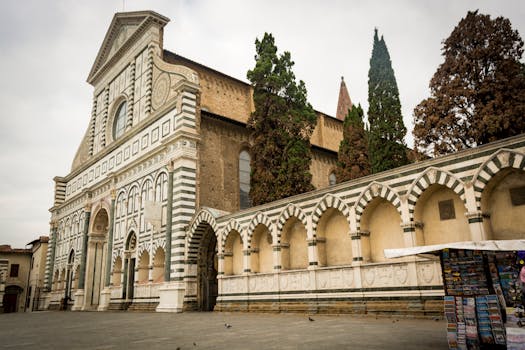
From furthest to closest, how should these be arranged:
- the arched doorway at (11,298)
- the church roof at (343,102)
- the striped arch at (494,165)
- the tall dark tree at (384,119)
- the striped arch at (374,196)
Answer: the church roof at (343,102) < the arched doorway at (11,298) < the tall dark tree at (384,119) < the striped arch at (374,196) < the striped arch at (494,165)

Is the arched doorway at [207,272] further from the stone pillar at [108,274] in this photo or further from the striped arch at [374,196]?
the striped arch at [374,196]

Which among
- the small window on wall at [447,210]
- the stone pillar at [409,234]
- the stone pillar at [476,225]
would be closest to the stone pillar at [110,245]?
the stone pillar at [409,234]

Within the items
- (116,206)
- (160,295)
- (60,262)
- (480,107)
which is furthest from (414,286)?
(60,262)

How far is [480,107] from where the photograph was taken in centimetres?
1820

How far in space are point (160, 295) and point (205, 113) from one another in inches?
388

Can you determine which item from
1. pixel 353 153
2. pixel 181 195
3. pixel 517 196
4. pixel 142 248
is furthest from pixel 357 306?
pixel 142 248

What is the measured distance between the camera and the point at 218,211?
2031cm

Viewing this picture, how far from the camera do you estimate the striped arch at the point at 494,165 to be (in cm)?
1054

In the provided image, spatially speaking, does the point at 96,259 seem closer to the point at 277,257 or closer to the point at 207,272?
the point at 207,272

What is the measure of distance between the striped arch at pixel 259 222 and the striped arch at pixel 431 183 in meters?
6.03

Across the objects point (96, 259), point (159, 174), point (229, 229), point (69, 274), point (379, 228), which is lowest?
point (69, 274)

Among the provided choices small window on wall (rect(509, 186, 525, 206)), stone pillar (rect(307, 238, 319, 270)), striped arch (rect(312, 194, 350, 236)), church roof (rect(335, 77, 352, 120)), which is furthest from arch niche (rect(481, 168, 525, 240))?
church roof (rect(335, 77, 352, 120))

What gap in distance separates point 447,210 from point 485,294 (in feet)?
21.9

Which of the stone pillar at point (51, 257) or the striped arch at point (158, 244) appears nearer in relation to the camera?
the striped arch at point (158, 244)
